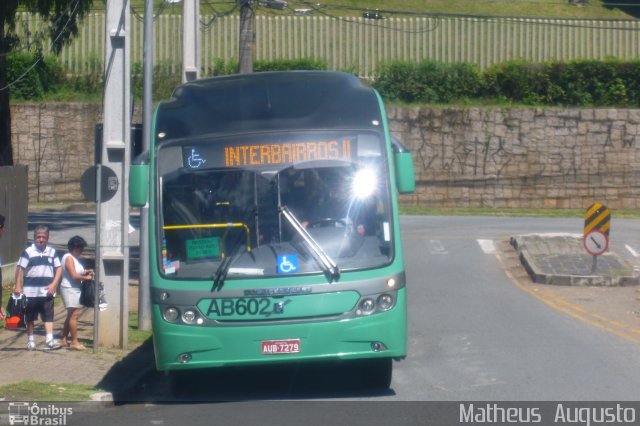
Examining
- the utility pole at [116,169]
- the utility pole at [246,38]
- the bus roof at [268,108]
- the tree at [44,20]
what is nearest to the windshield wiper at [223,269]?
the bus roof at [268,108]

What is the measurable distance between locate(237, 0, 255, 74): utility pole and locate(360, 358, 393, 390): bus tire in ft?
41.7

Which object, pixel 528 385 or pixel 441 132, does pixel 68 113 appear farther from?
pixel 528 385

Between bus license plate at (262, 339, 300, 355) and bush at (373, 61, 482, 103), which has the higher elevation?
bush at (373, 61, 482, 103)

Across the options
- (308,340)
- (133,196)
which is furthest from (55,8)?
(308,340)

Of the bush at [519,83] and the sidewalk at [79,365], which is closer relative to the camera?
the sidewalk at [79,365]

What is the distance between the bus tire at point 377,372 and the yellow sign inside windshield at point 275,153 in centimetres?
205

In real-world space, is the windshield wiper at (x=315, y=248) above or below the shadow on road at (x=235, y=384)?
above

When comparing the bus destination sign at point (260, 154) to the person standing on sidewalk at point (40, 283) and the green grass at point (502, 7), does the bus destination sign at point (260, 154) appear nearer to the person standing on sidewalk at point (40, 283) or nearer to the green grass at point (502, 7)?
the person standing on sidewalk at point (40, 283)

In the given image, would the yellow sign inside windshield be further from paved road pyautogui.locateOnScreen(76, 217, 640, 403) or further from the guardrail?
the guardrail

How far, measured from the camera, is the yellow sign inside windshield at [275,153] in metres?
9.17

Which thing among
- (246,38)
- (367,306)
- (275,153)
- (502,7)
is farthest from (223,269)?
(502,7)

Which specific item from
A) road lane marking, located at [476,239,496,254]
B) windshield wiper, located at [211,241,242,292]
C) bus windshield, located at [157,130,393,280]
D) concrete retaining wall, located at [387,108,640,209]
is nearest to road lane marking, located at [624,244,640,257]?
road lane marking, located at [476,239,496,254]

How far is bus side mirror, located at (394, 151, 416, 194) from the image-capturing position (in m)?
9.10

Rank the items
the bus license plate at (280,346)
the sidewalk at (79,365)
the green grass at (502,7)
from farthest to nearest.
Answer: the green grass at (502,7), the sidewalk at (79,365), the bus license plate at (280,346)
